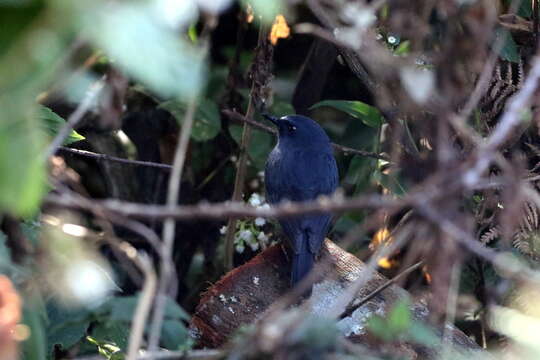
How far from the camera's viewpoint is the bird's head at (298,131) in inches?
193

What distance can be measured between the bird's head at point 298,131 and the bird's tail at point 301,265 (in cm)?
99

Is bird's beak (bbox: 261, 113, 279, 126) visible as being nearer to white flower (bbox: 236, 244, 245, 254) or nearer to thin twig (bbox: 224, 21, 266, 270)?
thin twig (bbox: 224, 21, 266, 270)

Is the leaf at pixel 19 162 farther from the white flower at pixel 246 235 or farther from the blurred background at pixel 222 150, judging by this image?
the white flower at pixel 246 235

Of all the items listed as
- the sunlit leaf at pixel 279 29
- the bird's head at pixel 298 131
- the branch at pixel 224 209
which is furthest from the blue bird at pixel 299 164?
the branch at pixel 224 209

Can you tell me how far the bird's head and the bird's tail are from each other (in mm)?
990

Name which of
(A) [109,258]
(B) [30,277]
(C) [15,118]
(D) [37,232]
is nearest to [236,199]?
(A) [109,258]

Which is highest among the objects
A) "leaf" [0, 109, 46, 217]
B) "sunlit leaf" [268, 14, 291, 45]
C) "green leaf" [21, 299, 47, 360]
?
"leaf" [0, 109, 46, 217]

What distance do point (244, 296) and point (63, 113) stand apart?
6.22 ft

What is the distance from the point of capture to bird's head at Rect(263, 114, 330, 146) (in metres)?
4.89

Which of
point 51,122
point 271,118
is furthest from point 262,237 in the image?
point 51,122

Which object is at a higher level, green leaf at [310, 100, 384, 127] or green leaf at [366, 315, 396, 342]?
green leaf at [366, 315, 396, 342]

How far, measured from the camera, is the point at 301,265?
382 cm

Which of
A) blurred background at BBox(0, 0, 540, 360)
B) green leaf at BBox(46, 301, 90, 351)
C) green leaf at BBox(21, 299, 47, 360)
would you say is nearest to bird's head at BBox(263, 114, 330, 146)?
blurred background at BBox(0, 0, 540, 360)

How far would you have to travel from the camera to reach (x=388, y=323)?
187 centimetres
